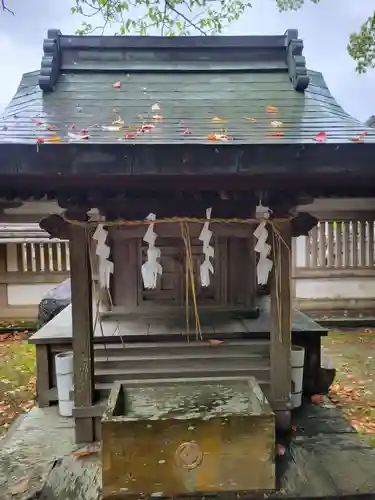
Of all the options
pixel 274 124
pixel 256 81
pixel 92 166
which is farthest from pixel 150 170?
pixel 256 81

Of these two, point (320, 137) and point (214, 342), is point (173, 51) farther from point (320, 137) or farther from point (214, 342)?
point (214, 342)

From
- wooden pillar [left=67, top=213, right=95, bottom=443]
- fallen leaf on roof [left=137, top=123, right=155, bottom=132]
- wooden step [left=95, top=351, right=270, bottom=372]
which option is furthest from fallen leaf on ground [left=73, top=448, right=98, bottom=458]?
fallen leaf on roof [left=137, top=123, right=155, bottom=132]

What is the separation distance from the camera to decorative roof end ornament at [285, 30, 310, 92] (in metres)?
4.18

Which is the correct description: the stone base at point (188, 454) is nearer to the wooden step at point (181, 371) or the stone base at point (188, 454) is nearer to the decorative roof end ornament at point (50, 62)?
the wooden step at point (181, 371)

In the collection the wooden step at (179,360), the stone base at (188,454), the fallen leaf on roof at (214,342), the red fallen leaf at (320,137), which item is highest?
the red fallen leaf at (320,137)

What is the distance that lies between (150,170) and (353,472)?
2819mm

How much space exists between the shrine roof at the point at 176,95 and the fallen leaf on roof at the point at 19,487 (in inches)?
102

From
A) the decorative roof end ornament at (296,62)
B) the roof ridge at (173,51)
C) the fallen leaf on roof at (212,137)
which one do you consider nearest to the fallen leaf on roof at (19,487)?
the fallen leaf on roof at (212,137)

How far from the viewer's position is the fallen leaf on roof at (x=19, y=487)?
3.07 meters

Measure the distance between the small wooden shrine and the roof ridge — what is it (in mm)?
17

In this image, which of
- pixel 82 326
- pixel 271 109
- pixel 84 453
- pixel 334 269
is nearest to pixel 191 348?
pixel 82 326

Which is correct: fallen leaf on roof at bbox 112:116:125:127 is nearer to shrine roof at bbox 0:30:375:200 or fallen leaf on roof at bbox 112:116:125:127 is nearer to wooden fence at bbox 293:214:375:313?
shrine roof at bbox 0:30:375:200

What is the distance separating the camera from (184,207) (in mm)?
3418

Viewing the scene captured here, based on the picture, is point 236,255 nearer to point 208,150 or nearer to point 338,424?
point 338,424
